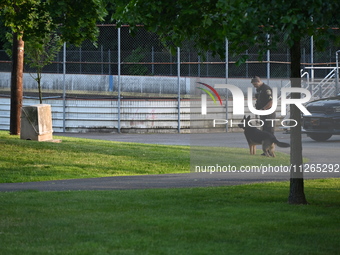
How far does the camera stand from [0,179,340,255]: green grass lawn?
Result: 7172 mm

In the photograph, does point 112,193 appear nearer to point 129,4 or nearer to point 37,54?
point 129,4

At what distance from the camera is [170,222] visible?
28.0 ft

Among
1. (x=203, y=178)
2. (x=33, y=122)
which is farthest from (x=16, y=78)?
(x=203, y=178)

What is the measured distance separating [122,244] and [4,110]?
72.6 ft

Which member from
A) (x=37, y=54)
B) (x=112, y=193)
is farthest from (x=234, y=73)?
(x=112, y=193)

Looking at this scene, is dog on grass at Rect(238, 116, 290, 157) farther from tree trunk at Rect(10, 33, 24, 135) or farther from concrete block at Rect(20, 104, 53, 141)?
tree trunk at Rect(10, 33, 24, 135)

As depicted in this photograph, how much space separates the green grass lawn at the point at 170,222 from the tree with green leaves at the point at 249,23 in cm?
118

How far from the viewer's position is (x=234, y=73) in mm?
30375

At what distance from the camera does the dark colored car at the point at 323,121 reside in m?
17.5

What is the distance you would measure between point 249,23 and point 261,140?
6.68 metres

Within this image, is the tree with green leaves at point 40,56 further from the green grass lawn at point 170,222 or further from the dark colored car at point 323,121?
the green grass lawn at point 170,222

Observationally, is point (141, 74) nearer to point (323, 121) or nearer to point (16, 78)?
point (16, 78)

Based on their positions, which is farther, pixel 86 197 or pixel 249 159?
pixel 249 159

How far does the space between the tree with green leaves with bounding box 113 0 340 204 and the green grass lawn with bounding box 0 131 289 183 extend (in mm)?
4494
